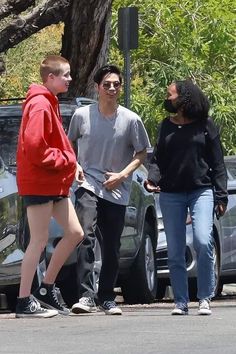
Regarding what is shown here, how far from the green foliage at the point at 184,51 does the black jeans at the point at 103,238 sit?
39.6 ft

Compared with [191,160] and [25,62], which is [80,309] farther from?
[25,62]

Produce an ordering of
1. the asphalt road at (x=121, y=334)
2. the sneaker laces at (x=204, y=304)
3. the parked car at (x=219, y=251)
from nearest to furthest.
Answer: the asphalt road at (x=121, y=334)
the sneaker laces at (x=204, y=304)
the parked car at (x=219, y=251)

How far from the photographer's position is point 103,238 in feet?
38.2

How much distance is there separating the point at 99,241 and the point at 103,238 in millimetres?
816

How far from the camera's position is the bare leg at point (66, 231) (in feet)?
36.6

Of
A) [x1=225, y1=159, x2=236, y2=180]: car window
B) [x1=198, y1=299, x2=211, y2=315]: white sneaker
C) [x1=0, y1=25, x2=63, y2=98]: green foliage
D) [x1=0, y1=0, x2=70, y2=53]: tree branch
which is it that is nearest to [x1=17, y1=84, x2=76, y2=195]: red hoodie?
[x1=198, y1=299, x2=211, y2=315]: white sneaker

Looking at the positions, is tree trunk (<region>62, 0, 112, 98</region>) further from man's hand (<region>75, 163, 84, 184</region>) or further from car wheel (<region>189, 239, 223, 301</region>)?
man's hand (<region>75, 163, 84, 184</region>)

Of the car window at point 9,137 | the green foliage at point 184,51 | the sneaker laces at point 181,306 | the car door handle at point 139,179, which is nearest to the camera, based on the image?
the sneaker laces at point 181,306

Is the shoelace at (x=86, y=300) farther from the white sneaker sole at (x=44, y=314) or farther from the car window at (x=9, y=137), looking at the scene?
the car window at (x=9, y=137)

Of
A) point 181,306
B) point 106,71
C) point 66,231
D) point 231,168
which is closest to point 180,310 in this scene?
point 181,306

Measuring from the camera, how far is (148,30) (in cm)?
2511

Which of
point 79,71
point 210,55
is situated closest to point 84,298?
point 79,71

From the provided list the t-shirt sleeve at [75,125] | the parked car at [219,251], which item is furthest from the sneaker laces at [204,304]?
the parked car at [219,251]

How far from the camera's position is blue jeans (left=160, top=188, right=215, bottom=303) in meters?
11.3
